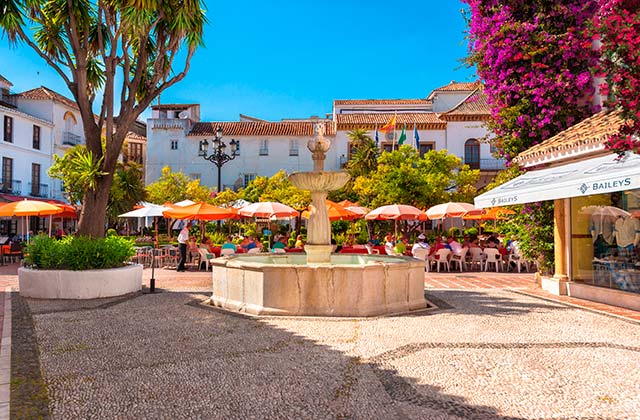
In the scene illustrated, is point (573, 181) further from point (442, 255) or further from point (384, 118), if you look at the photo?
Answer: point (384, 118)

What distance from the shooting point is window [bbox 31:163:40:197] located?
30.1 meters

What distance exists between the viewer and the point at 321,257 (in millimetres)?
8500

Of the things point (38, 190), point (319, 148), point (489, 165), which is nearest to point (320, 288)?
point (319, 148)

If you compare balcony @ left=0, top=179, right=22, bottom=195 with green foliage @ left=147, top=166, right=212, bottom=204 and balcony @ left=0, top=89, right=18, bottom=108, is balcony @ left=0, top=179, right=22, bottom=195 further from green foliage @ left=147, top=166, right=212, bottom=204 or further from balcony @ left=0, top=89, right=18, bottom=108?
green foliage @ left=147, top=166, right=212, bottom=204

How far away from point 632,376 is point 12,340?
696 centimetres

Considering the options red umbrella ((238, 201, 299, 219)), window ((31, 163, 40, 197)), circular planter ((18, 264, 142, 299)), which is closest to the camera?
circular planter ((18, 264, 142, 299))

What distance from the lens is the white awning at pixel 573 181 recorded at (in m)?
6.94

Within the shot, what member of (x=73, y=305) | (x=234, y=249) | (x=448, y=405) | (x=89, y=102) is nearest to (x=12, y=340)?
(x=73, y=305)

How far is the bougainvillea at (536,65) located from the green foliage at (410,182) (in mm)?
9035

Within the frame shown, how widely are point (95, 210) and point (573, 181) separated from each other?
30.8 feet

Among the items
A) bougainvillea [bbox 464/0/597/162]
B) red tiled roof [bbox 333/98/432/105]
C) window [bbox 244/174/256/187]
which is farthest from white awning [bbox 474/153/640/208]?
red tiled roof [bbox 333/98/432/105]

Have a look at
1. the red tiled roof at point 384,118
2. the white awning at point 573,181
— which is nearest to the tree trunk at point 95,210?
the white awning at point 573,181

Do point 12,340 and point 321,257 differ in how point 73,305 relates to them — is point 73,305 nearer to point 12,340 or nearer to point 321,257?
point 12,340

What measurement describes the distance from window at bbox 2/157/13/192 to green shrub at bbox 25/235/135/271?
21.3 metres
